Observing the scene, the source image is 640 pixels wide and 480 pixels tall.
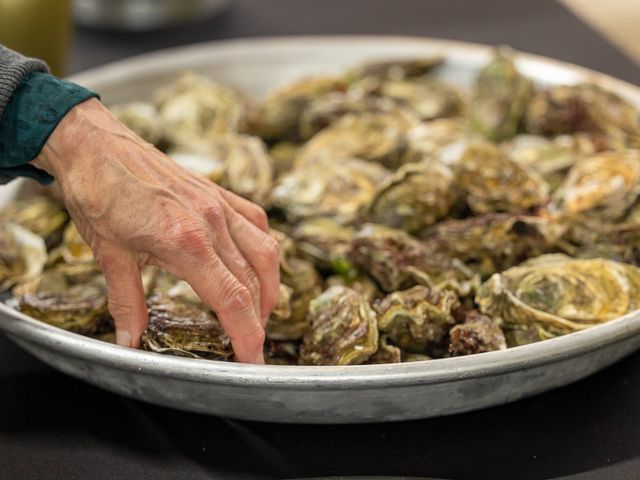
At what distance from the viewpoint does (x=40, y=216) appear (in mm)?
1073

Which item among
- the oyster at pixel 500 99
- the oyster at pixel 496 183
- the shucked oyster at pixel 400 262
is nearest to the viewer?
the shucked oyster at pixel 400 262

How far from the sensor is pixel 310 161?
1120mm

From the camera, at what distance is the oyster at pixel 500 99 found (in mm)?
1228

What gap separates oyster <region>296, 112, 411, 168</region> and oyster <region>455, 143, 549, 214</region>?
0.13 m

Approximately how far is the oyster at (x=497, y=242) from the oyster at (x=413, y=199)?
52 mm

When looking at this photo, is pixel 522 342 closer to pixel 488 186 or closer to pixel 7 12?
pixel 488 186

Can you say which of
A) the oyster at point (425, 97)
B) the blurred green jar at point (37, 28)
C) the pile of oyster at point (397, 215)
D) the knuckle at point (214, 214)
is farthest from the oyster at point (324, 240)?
the blurred green jar at point (37, 28)

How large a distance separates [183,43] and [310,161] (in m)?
0.69

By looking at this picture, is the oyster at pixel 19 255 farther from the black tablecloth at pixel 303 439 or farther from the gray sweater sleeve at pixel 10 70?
the gray sweater sleeve at pixel 10 70

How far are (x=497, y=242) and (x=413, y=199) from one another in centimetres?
11

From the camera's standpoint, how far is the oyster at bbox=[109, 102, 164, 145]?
120 cm

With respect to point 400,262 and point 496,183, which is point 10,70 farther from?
point 496,183

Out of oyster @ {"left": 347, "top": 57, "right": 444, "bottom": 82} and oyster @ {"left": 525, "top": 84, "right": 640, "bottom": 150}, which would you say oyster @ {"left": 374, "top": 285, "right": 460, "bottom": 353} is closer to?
oyster @ {"left": 525, "top": 84, "right": 640, "bottom": 150}

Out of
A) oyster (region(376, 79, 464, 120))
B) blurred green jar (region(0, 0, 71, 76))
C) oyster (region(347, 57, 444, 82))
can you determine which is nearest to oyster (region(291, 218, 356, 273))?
oyster (region(376, 79, 464, 120))
